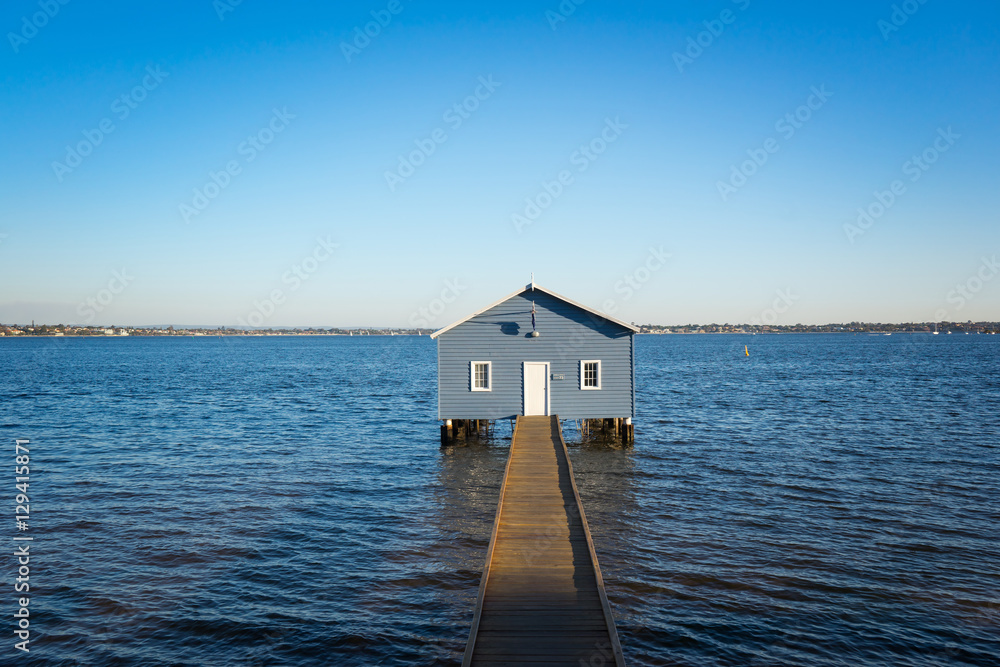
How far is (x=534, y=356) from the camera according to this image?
25.8 meters

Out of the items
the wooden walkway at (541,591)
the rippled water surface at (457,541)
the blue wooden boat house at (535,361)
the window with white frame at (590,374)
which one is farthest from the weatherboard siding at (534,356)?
the wooden walkway at (541,591)

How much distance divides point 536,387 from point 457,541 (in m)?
10.4

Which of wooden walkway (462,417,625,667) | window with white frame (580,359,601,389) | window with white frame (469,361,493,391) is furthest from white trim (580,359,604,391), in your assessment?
wooden walkway (462,417,625,667)

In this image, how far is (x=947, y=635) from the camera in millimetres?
11312

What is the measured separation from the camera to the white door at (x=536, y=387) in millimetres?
25797

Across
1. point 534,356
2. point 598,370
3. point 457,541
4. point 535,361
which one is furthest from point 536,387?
point 457,541

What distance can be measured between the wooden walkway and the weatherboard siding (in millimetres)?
9597

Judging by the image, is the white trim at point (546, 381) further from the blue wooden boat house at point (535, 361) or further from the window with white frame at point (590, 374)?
the window with white frame at point (590, 374)

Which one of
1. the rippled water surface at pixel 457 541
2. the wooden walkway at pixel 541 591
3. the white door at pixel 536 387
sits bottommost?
the rippled water surface at pixel 457 541

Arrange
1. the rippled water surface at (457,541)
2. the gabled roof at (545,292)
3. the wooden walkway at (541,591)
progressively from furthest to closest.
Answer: the gabled roof at (545,292)
the rippled water surface at (457,541)
the wooden walkway at (541,591)

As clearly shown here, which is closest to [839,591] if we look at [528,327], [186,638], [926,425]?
[186,638]

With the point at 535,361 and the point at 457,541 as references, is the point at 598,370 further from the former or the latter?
the point at 457,541

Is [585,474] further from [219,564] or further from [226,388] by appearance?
[226,388]

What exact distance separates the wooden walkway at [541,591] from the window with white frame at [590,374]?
32.9 feet
